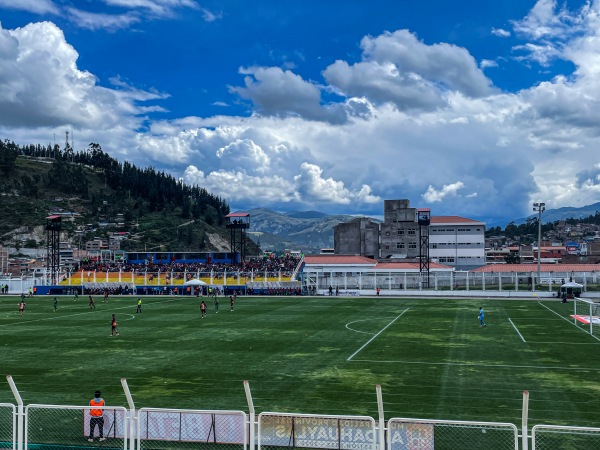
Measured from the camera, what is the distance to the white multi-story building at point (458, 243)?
133 m

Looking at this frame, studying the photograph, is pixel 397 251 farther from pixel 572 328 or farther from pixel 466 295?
pixel 572 328

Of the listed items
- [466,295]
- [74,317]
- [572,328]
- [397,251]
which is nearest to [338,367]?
[572,328]

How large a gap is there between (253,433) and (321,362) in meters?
17.9

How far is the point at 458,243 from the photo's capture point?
134500mm

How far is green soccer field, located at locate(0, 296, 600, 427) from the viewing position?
21.9 meters

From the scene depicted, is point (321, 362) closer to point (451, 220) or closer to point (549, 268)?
point (549, 268)

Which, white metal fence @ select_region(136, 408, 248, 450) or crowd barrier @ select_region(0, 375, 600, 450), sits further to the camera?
white metal fence @ select_region(136, 408, 248, 450)

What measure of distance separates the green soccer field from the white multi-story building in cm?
8011

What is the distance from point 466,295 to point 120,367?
190 feet

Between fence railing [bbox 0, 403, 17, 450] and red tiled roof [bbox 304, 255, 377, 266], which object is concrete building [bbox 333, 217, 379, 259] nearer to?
red tiled roof [bbox 304, 255, 377, 266]

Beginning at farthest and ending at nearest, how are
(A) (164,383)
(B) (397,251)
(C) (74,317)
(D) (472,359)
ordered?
(B) (397,251), (C) (74,317), (D) (472,359), (A) (164,383)

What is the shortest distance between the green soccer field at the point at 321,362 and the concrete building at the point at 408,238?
8046 centimetres

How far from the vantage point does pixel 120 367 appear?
95.2 feet

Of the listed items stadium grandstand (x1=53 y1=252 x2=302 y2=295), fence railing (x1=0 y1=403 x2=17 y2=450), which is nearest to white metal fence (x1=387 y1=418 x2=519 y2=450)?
fence railing (x1=0 y1=403 x2=17 y2=450)
